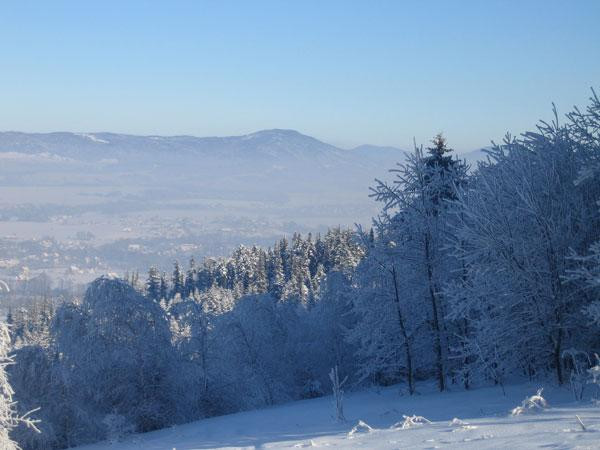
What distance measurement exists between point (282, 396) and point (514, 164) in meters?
24.2

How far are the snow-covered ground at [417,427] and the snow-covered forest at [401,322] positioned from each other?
977mm

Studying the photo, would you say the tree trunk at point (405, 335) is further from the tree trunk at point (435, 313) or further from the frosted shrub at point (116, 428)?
the frosted shrub at point (116, 428)

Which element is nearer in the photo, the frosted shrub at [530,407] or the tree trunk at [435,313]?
the frosted shrub at [530,407]

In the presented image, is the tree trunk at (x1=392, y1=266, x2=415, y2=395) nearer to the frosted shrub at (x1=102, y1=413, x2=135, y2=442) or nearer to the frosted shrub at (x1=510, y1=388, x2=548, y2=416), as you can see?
the frosted shrub at (x1=510, y1=388, x2=548, y2=416)

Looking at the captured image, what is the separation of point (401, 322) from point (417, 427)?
1010 centimetres

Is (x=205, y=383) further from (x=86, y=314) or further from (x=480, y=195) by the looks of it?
(x=480, y=195)

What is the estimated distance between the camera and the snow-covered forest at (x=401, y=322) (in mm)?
14828

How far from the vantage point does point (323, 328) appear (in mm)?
39312

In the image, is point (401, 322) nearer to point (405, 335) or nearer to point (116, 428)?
point (405, 335)

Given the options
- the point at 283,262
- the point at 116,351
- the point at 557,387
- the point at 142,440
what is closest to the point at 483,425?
the point at 557,387

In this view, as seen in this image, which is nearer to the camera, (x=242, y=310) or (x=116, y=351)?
(x=116, y=351)

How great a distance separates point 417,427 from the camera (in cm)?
1079

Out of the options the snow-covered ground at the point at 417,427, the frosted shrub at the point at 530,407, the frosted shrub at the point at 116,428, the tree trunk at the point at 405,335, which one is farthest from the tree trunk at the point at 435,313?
the frosted shrub at the point at 116,428

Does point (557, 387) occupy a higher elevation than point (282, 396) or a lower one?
higher
